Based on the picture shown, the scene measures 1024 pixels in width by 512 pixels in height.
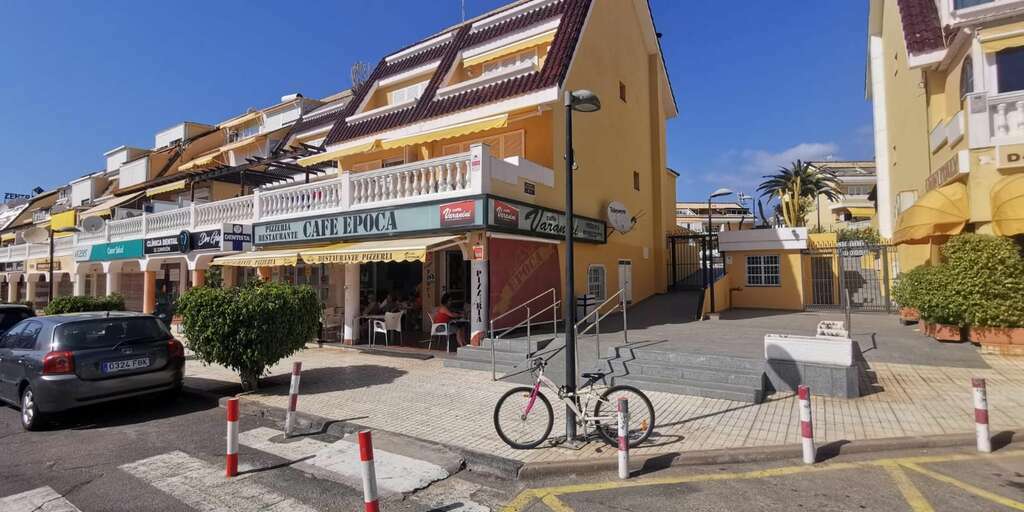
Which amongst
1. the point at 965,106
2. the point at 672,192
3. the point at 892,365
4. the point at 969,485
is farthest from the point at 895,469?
the point at 672,192

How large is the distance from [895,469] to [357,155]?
1629cm

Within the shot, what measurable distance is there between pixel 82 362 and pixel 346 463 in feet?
15.0

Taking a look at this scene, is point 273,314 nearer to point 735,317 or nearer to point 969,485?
point 969,485

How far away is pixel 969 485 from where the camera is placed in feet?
15.1

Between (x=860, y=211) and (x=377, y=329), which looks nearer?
(x=377, y=329)

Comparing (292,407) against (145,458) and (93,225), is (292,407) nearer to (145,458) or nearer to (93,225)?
(145,458)

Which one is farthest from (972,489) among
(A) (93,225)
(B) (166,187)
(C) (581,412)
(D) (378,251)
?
(A) (93,225)

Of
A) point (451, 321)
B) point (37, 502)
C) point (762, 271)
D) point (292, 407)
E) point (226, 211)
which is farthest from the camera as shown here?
point (762, 271)

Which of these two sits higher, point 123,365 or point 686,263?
point 686,263

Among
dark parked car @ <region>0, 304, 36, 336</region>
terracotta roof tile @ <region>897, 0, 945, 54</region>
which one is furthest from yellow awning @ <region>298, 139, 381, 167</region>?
terracotta roof tile @ <region>897, 0, 945, 54</region>

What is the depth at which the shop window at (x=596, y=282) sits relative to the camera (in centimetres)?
1477

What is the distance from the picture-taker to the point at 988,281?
9.50 metres

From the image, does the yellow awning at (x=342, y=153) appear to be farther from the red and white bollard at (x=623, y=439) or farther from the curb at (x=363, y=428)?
the red and white bollard at (x=623, y=439)

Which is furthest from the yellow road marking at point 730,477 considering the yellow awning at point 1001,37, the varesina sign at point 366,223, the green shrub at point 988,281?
the yellow awning at point 1001,37
